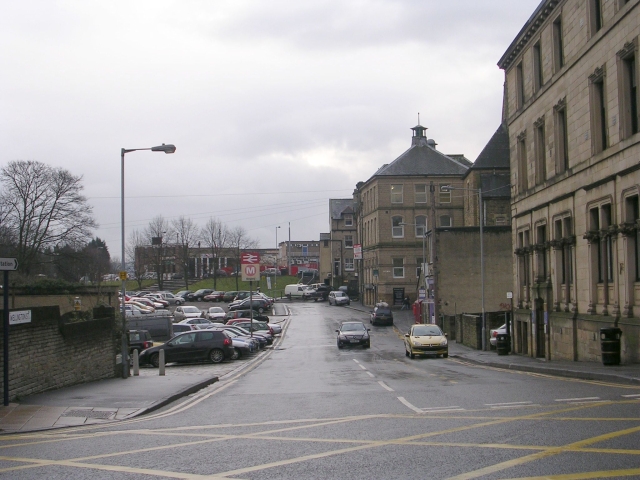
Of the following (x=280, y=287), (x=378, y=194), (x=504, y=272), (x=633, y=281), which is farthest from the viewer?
(x=280, y=287)

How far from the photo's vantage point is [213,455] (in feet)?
31.3

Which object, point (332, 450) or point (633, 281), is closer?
point (332, 450)

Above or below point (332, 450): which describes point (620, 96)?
above

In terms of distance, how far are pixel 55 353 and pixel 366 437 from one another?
10.9m

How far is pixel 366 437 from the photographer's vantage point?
1063 cm

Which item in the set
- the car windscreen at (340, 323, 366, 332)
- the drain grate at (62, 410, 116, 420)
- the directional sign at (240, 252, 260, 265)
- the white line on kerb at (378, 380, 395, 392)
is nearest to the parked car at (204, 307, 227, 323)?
the directional sign at (240, 252, 260, 265)

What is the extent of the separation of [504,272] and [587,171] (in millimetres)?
28065

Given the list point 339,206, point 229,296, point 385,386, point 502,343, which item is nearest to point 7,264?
point 385,386

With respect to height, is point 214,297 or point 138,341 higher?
point 214,297

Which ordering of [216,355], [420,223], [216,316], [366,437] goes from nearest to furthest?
[366,437] → [216,355] → [216,316] → [420,223]

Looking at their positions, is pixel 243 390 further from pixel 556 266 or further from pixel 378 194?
pixel 378 194

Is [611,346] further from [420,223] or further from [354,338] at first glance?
[420,223]

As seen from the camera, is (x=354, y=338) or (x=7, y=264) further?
(x=354, y=338)

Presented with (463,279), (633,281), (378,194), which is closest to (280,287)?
(378,194)
